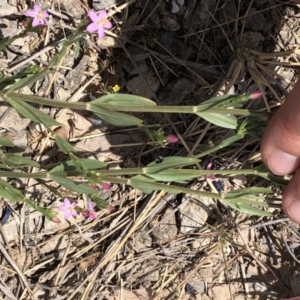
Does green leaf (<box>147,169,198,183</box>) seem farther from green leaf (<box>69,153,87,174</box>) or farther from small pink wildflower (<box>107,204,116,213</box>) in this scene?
small pink wildflower (<box>107,204,116,213</box>)

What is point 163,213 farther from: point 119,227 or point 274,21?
point 274,21

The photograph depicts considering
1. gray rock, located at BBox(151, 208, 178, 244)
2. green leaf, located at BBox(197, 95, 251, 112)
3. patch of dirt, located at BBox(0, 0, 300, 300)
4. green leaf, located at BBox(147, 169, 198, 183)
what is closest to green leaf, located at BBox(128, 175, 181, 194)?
green leaf, located at BBox(147, 169, 198, 183)

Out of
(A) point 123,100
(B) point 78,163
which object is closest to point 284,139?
(A) point 123,100

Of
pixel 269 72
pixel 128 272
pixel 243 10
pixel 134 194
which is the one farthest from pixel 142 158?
pixel 243 10

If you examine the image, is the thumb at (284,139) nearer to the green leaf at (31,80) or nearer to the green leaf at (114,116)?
the green leaf at (114,116)

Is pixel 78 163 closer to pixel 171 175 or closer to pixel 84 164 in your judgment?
pixel 84 164
